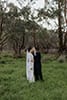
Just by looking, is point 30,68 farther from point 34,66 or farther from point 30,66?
point 34,66

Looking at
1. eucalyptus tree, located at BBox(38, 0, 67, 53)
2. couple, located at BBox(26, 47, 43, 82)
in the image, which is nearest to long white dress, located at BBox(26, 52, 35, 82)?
couple, located at BBox(26, 47, 43, 82)

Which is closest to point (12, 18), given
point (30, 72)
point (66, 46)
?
point (66, 46)

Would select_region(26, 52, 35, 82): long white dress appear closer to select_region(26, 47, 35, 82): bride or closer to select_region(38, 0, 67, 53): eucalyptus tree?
select_region(26, 47, 35, 82): bride

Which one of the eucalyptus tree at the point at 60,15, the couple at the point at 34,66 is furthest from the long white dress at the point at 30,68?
the eucalyptus tree at the point at 60,15

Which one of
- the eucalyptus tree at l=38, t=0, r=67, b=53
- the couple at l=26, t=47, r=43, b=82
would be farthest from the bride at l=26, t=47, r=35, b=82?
the eucalyptus tree at l=38, t=0, r=67, b=53

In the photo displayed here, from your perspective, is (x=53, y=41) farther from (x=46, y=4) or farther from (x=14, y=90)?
(x=14, y=90)

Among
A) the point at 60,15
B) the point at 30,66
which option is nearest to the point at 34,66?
the point at 30,66

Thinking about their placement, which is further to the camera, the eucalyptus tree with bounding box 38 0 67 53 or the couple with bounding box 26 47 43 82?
the eucalyptus tree with bounding box 38 0 67 53

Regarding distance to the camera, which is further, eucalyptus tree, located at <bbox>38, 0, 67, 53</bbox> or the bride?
eucalyptus tree, located at <bbox>38, 0, 67, 53</bbox>

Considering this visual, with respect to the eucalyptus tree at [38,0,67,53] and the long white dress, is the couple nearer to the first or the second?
the long white dress

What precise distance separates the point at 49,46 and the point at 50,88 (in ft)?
90.3

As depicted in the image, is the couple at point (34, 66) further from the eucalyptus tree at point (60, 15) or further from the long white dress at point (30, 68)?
the eucalyptus tree at point (60, 15)

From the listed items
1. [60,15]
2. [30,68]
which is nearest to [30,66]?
[30,68]

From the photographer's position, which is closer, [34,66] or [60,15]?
[34,66]
